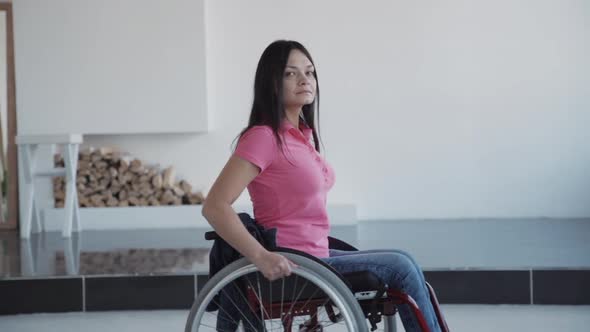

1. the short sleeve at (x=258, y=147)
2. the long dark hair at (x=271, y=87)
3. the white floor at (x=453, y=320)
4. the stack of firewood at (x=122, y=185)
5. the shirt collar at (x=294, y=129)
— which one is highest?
the long dark hair at (x=271, y=87)

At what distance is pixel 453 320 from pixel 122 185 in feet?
8.74

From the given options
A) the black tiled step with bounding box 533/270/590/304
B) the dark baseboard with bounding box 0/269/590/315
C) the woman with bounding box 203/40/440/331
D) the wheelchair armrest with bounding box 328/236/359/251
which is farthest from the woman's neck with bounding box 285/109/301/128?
the black tiled step with bounding box 533/270/590/304

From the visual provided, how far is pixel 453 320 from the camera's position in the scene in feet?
9.47

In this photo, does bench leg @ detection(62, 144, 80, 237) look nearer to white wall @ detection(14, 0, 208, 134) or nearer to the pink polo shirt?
white wall @ detection(14, 0, 208, 134)

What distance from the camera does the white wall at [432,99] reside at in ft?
16.1

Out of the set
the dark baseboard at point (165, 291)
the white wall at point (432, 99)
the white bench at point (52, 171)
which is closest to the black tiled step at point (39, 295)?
the dark baseboard at point (165, 291)

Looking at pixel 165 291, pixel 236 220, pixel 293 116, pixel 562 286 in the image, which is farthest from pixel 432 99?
pixel 236 220

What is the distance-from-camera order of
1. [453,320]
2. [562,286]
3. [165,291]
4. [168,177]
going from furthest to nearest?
[168,177] < [165,291] < [562,286] < [453,320]

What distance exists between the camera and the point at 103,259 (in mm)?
3564

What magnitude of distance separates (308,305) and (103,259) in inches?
80.8

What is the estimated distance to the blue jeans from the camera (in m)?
1.72

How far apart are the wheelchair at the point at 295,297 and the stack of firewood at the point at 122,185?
3.20 metres

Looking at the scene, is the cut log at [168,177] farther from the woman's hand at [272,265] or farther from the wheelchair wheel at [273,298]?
the woman's hand at [272,265]

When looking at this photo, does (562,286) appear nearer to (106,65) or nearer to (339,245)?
(339,245)
